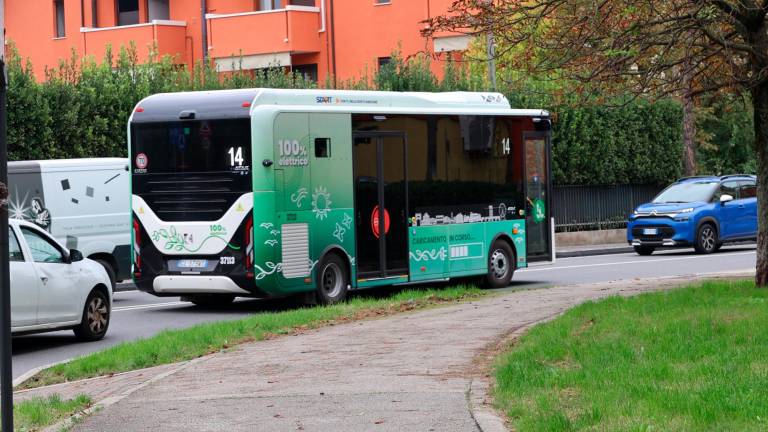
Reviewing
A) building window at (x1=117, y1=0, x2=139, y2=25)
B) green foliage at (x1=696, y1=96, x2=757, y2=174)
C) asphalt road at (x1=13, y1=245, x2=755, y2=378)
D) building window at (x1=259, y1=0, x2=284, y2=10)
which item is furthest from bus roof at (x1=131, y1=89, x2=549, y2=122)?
building window at (x1=117, y1=0, x2=139, y2=25)

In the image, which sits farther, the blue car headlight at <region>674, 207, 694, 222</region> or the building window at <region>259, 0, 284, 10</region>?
the building window at <region>259, 0, 284, 10</region>

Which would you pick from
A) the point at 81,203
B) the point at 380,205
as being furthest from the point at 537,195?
the point at 81,203

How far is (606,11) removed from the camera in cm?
1595

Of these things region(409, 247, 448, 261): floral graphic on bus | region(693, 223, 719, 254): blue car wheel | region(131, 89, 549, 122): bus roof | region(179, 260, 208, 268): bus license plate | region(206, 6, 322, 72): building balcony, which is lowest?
region(693, 223, 719, 254): blue car wheel

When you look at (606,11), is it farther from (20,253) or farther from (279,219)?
(20,253)

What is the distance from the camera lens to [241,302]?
20.7 m

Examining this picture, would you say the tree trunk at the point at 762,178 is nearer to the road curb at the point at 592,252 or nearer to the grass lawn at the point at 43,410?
the grass lawn at the point at 43,410

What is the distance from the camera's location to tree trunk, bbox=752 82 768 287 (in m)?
15.5

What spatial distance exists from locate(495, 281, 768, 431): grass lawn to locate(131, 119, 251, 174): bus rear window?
5.97m

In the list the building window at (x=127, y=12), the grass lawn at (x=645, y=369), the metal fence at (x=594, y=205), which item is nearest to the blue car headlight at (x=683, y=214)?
the metal fence at (x=594, y=205)

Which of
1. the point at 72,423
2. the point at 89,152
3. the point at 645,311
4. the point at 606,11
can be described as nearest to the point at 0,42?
the point at 72,423

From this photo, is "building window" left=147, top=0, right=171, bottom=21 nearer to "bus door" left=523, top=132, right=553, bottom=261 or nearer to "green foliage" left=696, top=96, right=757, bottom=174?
"green foliage" left=696, top=96, right=757, bottom=174

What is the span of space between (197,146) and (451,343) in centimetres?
695

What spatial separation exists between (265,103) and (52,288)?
4.27 metres
